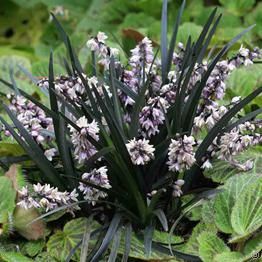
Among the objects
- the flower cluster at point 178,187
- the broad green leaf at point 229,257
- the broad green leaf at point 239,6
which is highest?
the broad green leaf at point 239,6

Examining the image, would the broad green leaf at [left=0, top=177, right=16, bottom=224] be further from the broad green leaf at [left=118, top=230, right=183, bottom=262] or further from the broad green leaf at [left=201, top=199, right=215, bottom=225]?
the broad green leaf at [left=201, top=199, right=215, bottom=225]

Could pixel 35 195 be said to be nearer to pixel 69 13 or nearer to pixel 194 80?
pixel 194 80

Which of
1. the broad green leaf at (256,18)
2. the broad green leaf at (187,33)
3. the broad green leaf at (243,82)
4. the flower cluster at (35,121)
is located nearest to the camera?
the flower cluster at (35,121)

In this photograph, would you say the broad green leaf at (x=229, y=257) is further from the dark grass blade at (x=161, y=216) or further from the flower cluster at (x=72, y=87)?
the flower cluster at (x=72, y=87)

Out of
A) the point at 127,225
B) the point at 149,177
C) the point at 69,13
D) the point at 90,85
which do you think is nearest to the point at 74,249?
the point at 127,225

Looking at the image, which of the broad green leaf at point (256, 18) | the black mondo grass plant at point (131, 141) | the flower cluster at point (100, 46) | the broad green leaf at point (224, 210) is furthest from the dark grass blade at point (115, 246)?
the broad green leaf at point (256, 18)

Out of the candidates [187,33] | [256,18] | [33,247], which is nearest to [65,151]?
[33,247]
